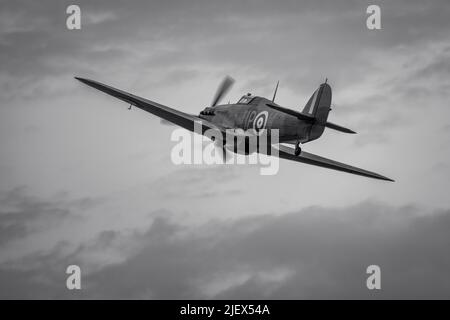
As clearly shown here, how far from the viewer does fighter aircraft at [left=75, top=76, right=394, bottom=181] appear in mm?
29656

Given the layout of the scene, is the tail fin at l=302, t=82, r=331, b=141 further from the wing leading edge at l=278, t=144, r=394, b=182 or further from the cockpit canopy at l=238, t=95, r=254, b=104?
the wing leading edge at l=278, t=144, r=394, b=182

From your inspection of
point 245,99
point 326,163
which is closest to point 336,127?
point 245,99

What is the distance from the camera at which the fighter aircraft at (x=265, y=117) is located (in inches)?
1168

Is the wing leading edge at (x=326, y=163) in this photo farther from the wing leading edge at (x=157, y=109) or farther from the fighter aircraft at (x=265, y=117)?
the wing leading edge at (x=157, y=109)

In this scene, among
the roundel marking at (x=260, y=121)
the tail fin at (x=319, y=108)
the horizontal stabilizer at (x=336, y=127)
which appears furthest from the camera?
the roundel marking at (x=260, y=121)

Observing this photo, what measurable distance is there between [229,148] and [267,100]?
3.16m

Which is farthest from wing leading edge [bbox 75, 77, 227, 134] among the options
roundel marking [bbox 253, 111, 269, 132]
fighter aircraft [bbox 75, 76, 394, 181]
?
roundel marking [bbox 253, 111, 269, 132]

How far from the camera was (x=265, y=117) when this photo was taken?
32438 mm

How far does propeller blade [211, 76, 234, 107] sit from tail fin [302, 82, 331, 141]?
1004cm

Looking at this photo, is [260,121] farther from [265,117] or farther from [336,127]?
[336,127]

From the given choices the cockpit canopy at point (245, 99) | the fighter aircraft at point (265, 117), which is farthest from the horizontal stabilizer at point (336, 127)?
the cockpit canopy at point (245, 99)

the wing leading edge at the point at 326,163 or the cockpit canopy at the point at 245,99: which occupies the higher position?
the cockpit canopy at the point at 245,99

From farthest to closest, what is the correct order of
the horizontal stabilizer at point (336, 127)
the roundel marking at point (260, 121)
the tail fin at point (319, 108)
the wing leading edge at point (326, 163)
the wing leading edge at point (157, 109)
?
the wing leading edge at point (326, 163), the wing leading edge at point (157, 109), the roundel marking at point (260, 121), the tail fin at point (319, 108), the horizontal stabilizer at point (336, 127)
